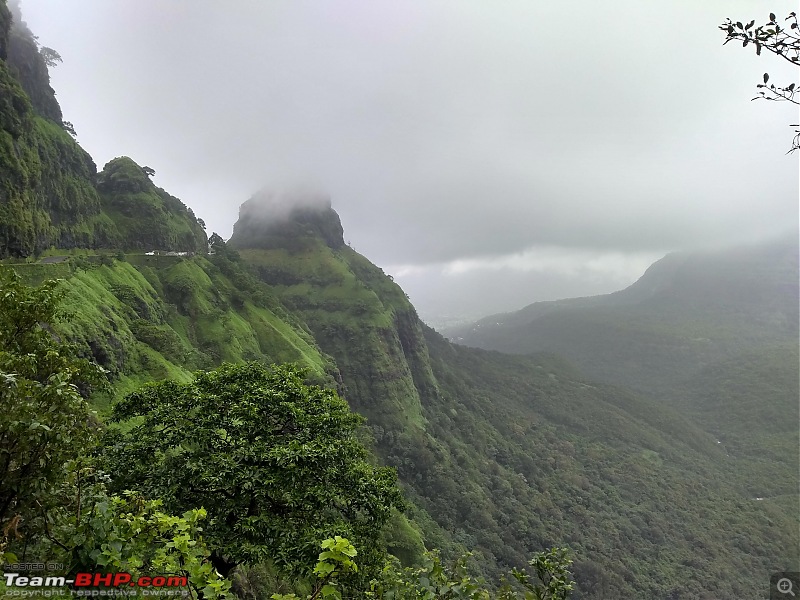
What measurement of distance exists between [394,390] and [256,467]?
137560mm

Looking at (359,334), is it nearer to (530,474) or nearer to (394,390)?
(394,390)

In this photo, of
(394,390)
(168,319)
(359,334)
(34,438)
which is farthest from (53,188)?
(394,390)

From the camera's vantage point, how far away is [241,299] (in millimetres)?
100812

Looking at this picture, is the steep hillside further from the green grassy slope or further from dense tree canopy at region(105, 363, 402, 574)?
dense tree canopy at region(105, 363, 402, 574)

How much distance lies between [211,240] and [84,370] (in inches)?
5164

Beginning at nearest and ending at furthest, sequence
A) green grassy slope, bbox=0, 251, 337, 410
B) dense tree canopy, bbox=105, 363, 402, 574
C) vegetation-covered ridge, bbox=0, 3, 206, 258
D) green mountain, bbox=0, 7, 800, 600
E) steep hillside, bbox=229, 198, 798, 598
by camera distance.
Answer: dense tree canopy, bbox=105, 363, 402, 574 < green grassy slope, bbox=0, 251, 337, 410 < vegetation-covered ridge, bbox=0, 3, 206, 258 < green mountain, bbox=0, 7, 800, 600 < steep hillside, bbox=229, 198, 798, 598

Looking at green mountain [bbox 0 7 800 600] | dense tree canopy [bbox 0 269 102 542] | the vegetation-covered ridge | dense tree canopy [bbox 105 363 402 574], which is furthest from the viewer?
green mountain [bbox 0 7 800 600]

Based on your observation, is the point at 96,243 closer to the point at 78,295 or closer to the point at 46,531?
the point at 78,295

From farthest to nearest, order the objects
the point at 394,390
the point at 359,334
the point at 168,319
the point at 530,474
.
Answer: the point at 359,334
the point at 394,390
the point at 530,474
the point at 168,319

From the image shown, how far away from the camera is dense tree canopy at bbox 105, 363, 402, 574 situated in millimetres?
13203

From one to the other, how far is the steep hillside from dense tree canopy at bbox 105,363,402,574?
83100 millimetres

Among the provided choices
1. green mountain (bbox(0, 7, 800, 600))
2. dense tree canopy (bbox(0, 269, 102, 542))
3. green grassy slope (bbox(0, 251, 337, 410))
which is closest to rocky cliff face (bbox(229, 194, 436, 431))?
green mountain (bbox(0, 7, 800, 600))

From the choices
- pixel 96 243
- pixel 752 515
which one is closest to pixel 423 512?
pixel 96 243

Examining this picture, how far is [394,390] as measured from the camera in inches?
5866
